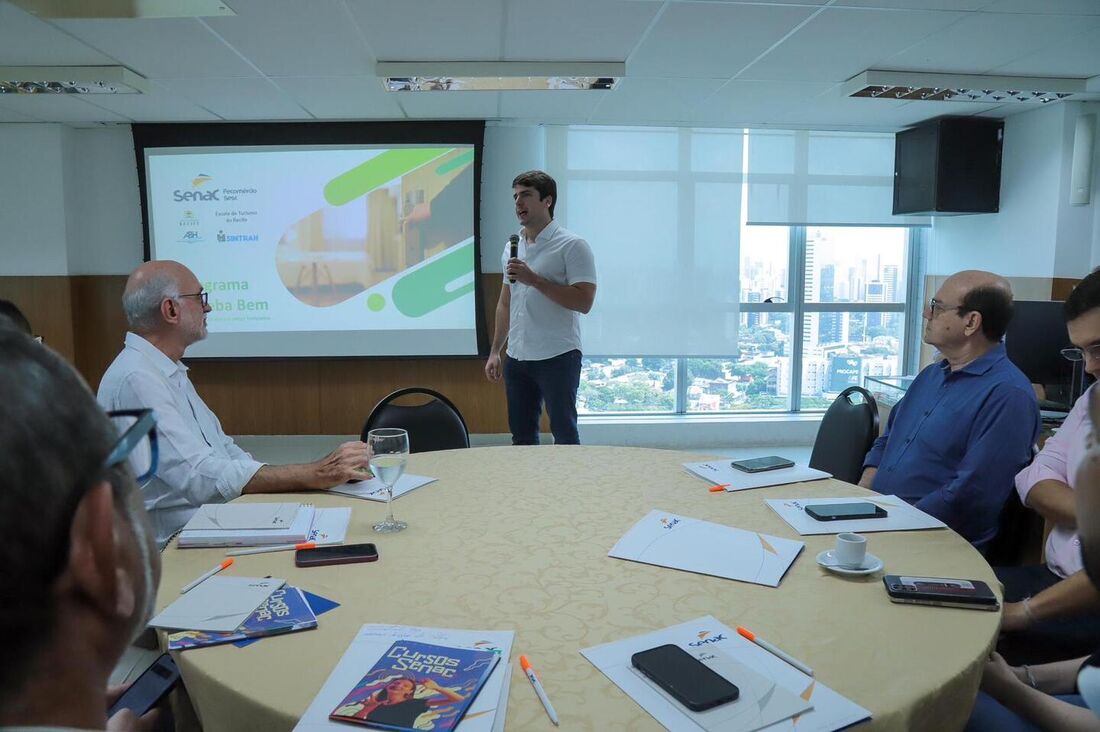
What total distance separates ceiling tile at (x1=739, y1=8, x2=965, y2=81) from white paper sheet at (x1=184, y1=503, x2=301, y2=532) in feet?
9.59

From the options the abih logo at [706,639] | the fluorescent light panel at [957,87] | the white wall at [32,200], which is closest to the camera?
the abih logo at [706,639]

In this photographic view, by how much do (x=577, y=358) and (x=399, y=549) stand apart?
2.23 metres

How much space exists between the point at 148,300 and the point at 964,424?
2450 millimetres

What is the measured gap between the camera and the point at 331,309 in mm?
5211

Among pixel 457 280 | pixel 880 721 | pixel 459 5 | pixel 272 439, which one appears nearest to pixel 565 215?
pixel 457 280

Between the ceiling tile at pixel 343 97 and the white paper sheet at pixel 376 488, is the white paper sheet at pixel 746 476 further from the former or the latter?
the ceiling tile at pixel 343 97

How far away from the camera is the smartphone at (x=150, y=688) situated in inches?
45.4

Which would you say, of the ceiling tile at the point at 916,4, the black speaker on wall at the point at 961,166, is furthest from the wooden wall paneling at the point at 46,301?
the black speaker on wall at the point at 961,166

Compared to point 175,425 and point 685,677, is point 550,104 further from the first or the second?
point 685,677

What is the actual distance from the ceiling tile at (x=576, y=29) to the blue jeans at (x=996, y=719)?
2.71m

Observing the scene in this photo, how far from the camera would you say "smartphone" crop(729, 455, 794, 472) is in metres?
1.99

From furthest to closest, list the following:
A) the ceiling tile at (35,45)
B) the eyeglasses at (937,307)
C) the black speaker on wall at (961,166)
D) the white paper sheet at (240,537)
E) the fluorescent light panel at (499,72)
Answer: the black speaker on wall at (961,166)
the fluorescent light panel at (499,72)
the ceiling tile at (35,45)
the eyeglasses at (937,307)
the white paper sheet at (240,537)

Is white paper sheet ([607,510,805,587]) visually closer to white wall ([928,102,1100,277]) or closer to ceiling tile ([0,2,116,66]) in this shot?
ceiling tile ([0,2,116,66])

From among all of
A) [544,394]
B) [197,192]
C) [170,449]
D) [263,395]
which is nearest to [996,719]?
[170,449]
